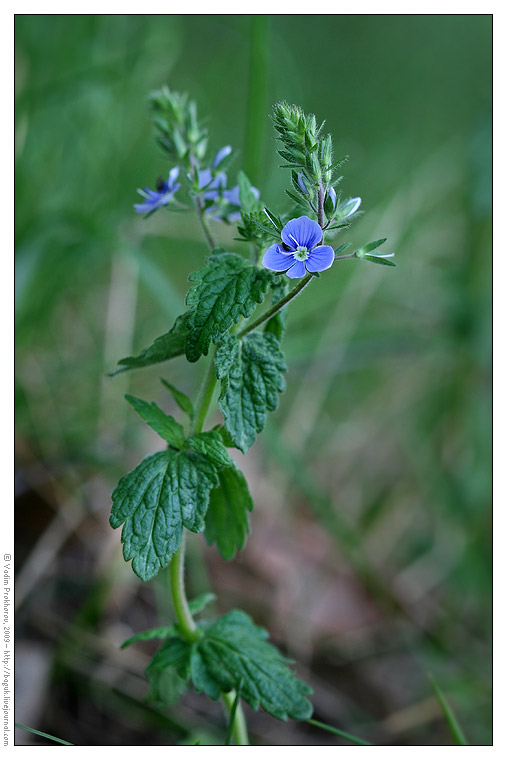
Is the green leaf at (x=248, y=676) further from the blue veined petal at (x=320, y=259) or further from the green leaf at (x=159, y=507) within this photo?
the blue veined petal at (x=320, y=259)

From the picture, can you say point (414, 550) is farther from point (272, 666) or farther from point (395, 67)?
point (395, 67)

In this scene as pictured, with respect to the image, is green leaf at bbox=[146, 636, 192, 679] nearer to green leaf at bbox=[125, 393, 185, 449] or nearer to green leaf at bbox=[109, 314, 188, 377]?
green leaf at bbox=[125, 393, 185, 449]

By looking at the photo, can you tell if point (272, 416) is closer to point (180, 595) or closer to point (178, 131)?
point (180, 595)

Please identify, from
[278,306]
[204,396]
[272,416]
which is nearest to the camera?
[278,306]

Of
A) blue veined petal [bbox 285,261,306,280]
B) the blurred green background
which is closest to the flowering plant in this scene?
blue veined petal [bbox 285,261,306,280]

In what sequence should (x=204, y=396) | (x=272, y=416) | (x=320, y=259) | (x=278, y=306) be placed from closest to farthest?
(x=320, y=259) < (x=278, y=306) < (x=204, y=396) < (x=272, y=416)

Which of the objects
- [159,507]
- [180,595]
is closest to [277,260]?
[159,507]
